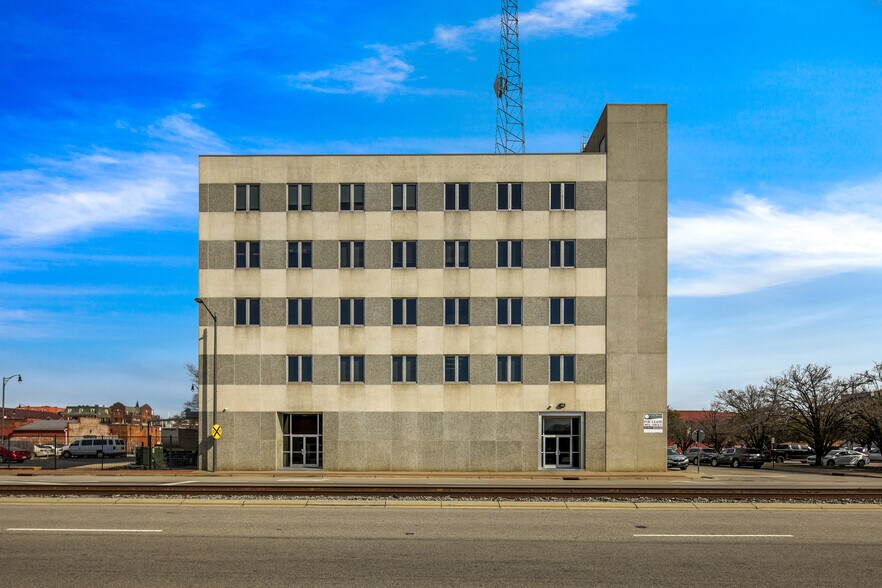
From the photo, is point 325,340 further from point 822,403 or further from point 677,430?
point 677,430

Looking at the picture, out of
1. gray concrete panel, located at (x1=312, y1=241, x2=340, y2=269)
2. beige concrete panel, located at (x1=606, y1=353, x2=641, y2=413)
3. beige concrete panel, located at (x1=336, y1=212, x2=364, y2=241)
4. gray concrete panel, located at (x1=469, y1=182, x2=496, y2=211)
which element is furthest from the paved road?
gray concrete panel, located at (x1=469, y1=182, x2=496, y2=211)

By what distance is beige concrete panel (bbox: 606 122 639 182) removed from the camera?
143 ft

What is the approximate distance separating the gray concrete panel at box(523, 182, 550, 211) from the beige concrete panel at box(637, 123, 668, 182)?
5.29 m

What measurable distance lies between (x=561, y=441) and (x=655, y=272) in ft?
35.0

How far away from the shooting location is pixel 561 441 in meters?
43.7

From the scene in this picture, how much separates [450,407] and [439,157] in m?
13.9

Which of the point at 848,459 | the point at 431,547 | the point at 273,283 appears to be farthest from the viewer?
the point at 848,459

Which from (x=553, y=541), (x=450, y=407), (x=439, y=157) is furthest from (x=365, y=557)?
(x=439, y=157)

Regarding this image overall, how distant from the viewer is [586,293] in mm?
43438

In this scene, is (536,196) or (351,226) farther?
(351,226)

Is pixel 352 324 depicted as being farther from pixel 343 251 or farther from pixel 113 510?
pixel 113 510

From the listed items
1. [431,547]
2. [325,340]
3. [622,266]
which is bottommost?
[431,547]

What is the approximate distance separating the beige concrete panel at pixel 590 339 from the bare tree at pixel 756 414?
143 ft

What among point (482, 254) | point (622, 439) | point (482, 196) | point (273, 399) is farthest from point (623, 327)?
point (273, 399)
